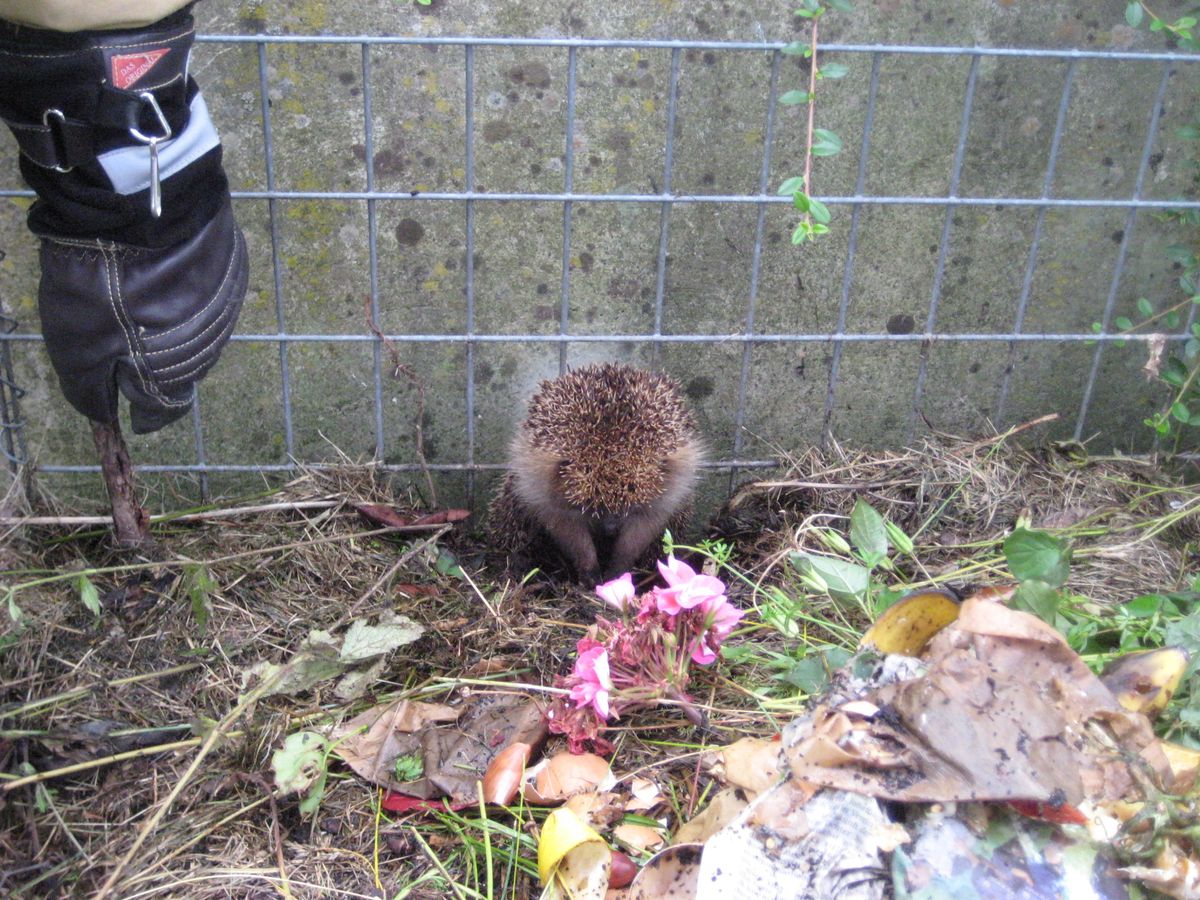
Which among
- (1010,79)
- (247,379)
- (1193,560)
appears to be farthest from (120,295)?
(1193,560)

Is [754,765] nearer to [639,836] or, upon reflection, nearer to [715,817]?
[715,817]

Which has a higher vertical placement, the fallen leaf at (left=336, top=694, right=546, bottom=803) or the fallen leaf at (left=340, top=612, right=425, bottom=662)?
the fallen leaf at (left=340, top=612, right=425, bottom=662)

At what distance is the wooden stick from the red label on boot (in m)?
1.03

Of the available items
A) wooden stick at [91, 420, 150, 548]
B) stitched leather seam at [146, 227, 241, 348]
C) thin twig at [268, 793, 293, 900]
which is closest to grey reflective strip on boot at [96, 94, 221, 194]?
stitched leather seam at [146, 227, 241, 348]

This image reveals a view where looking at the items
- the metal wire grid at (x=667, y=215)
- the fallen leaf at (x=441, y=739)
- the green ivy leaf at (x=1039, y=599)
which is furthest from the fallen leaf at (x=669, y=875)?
the metal wire grid at (x=667, y=215)

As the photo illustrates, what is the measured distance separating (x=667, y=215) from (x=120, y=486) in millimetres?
2161

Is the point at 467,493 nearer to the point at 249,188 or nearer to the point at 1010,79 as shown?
the point at 249,188

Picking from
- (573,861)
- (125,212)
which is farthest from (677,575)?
(125,212)

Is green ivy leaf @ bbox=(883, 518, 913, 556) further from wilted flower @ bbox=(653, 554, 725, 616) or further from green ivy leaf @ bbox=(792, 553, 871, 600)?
wilted flower @ bbox=(653, 554, 725, 616)

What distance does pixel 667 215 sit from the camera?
3.83 metres

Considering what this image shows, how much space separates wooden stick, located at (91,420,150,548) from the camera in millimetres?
2973

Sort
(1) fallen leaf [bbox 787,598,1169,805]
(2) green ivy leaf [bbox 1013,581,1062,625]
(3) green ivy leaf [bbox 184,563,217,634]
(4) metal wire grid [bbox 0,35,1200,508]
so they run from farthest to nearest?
(4) metal wire grid [bbox 0,35,1200,508] → (3) green ivy leaf [bbox 184,563,217,634] → (2) green ivy leaf [bbox 1013,581,1062,625] → (1) fallen leaf [bbox 787,598,1169,805]

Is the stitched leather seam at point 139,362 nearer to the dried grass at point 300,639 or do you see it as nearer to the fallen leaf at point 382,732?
the dried grass at point 300,639

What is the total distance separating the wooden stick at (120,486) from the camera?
297 centimetres
